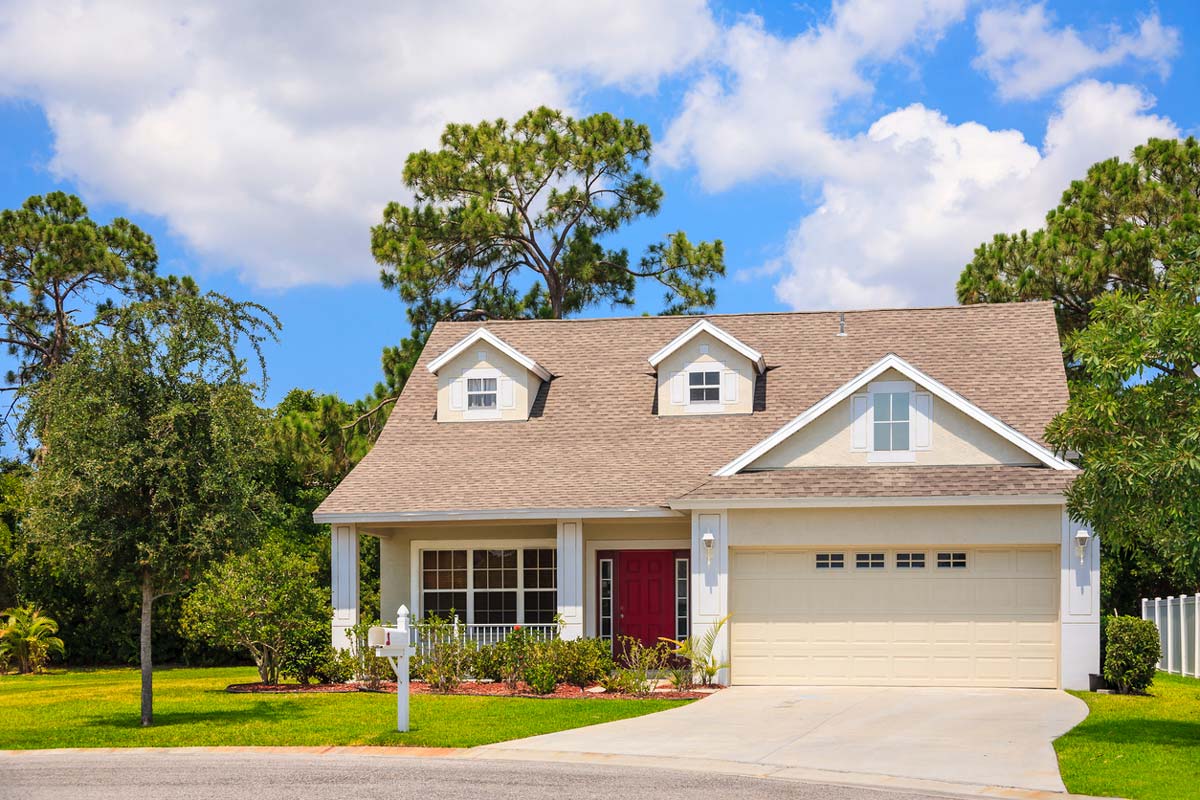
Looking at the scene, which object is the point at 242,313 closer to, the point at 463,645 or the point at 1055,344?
the point at 463,645

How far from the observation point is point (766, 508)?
20.8 meters

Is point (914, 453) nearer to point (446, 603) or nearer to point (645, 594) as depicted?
point (645, 594)

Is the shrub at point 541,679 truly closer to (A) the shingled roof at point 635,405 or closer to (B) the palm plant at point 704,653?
(B) the palm plant at point 704,653

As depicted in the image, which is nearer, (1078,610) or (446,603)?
(1078,610)

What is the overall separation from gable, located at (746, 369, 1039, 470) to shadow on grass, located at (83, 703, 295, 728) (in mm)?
8606

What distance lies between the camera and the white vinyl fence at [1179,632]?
23.2 metres

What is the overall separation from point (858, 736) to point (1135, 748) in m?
2.90

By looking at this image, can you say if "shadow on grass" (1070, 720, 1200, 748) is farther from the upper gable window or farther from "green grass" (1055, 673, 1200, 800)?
the upper gable window

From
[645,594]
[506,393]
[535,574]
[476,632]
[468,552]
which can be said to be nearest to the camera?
[476,632]

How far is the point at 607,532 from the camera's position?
22984 millimetres

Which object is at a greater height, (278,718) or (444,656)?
(444,656)

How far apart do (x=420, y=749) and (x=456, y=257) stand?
Answer: 84.7 ft

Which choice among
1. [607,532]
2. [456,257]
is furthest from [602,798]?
[456,257]

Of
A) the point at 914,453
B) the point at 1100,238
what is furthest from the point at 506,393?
the point at 1100,238
